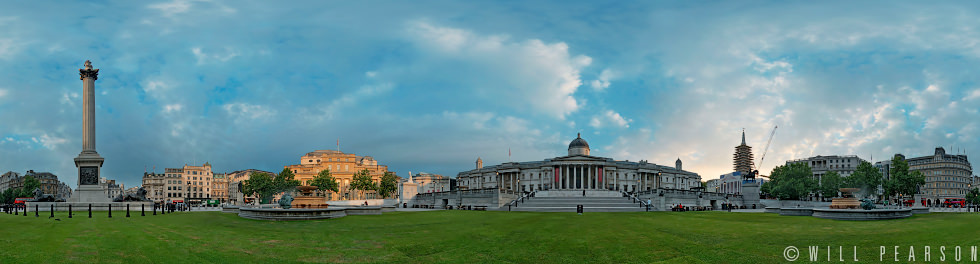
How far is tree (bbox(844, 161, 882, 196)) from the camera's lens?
97.6 meters

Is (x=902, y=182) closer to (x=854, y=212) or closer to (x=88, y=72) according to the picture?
(x=854, y=212)

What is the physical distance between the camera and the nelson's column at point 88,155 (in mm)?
53469

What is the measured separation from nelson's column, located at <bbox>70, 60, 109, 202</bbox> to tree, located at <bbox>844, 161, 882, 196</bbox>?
11301 cm

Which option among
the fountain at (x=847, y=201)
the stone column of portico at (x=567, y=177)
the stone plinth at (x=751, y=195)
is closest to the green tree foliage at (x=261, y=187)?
the stone column of portico at (x=567, y=177)

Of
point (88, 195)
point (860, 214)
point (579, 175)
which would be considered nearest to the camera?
point (860, 214)

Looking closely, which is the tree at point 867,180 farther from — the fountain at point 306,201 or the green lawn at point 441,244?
the fountain at point 306,201

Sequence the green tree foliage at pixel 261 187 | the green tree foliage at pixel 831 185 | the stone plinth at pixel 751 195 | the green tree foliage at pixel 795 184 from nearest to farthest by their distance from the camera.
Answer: the stone plinth at pixel 751 195
the green tree foliage at pixel 795 184
the green tree foliage at pixel 831 185
the green tree foliage at pixel 261 187

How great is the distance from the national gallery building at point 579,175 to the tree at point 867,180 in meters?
34.5

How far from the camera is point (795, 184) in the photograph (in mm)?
98000

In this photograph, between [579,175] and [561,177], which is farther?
[579,175]

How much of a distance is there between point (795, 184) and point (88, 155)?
105359 millimetres

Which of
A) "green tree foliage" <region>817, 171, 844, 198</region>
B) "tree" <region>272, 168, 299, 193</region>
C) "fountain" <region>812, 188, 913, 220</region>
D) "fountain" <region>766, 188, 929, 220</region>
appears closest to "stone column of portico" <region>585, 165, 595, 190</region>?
"green tree foliage" <region>817, 171, 844, 198</region>

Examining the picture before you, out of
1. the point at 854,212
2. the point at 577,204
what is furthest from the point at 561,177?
the point at 854,212

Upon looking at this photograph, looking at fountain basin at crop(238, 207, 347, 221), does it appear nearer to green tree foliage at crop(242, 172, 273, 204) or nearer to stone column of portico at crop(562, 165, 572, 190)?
stone column of portico at crop(562, 165, 572, 190)
